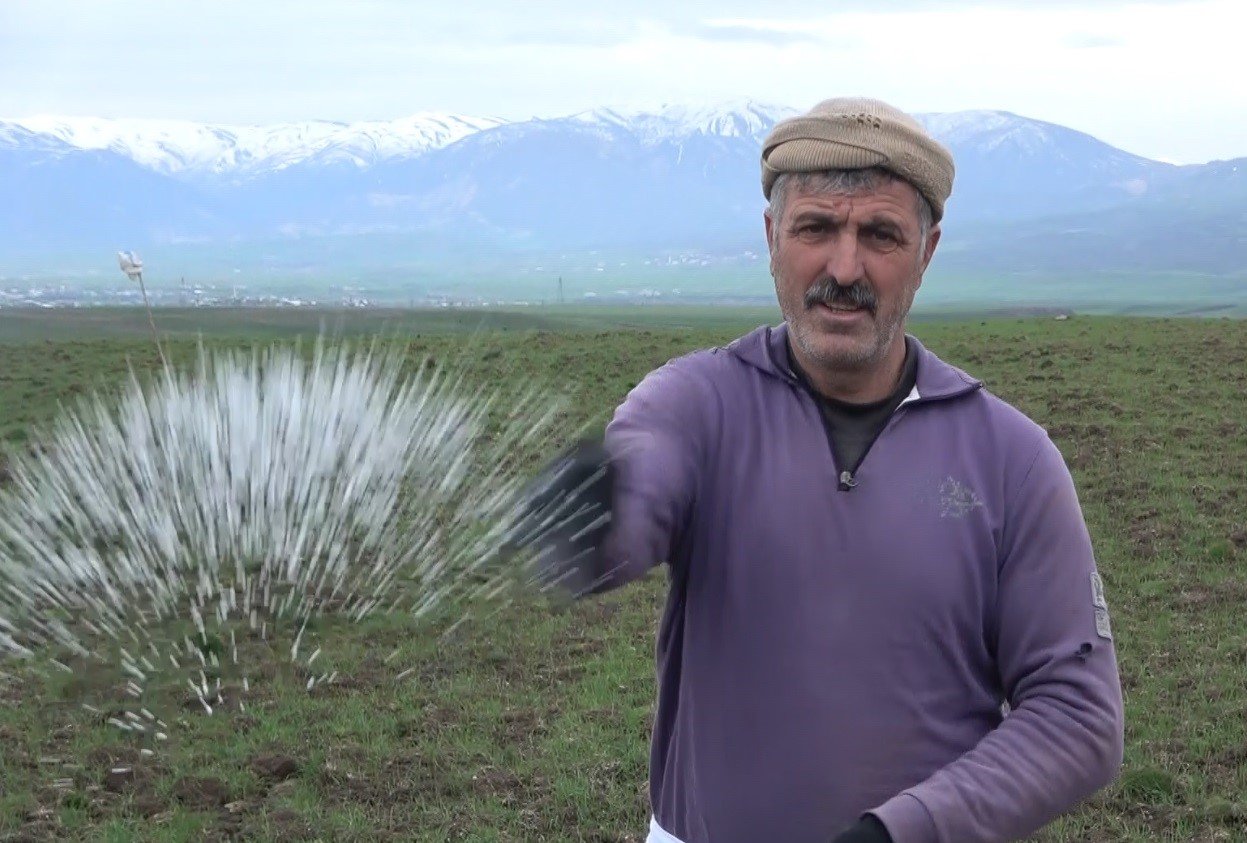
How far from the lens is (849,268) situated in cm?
243

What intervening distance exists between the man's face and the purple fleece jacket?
14 centimetres

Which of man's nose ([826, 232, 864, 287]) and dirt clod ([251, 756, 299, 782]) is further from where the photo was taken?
dirt clod ([251, 756, 299, 782])

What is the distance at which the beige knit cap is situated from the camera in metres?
2.42

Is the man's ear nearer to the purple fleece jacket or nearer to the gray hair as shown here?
the gray hair

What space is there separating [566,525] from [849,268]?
769 mm

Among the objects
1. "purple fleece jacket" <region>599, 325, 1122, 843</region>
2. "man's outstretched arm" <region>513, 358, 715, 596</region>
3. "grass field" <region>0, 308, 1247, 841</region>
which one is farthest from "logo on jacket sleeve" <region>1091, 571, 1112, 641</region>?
"grass field" <region>0, 308, 1247, 841</region>

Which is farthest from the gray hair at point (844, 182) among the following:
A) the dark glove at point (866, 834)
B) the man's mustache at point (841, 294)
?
the dark glove at point (866, 834)

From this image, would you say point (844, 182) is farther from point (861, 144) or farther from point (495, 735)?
point (495, 735)

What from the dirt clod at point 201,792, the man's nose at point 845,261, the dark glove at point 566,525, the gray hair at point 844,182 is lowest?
the dirt clod at point 201,792

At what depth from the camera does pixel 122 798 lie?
686 cm

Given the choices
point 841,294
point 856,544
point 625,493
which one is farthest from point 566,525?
point 841,294

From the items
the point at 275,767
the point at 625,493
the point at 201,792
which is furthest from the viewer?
the point at 275,767

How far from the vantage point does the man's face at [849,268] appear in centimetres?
245

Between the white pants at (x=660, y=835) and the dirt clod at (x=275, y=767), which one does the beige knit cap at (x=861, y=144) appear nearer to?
the white pants at (x=660, y=835)
